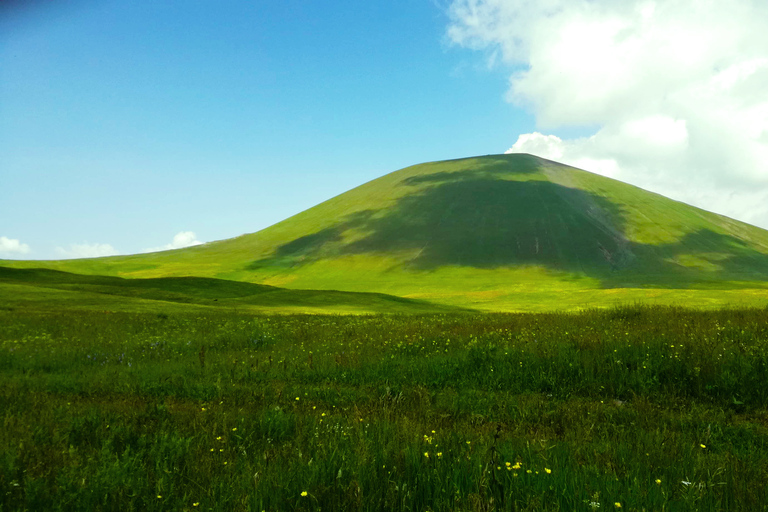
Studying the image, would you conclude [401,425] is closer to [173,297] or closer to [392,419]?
[392,419]

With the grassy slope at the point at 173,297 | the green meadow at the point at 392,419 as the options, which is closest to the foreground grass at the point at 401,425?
the green meadow at the point at 392,419

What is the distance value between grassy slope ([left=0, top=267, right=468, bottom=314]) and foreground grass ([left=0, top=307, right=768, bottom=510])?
3212 centimetres

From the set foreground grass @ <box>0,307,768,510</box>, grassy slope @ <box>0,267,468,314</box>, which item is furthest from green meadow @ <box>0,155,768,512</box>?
grassy slope @ <box>0,267,468,314</box>

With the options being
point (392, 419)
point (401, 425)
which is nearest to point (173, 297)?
point (392, 419)

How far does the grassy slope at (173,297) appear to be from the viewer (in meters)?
44.3

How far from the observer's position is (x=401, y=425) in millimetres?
6551

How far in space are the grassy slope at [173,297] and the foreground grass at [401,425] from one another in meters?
32.1

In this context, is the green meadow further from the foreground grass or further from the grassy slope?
the grassy slope

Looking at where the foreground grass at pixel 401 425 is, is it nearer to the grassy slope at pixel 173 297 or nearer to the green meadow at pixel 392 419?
the green meadow at pixel 392 419

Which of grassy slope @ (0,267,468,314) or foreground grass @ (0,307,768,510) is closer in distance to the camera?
foreground grass @ (0,307,768,510)

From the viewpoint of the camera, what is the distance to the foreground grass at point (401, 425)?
170 inches

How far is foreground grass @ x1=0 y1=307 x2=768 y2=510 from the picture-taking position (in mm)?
4328

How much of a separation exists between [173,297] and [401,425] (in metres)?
62.6

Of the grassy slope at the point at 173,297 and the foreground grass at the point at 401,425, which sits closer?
the foreground grass at the point at 401,425
